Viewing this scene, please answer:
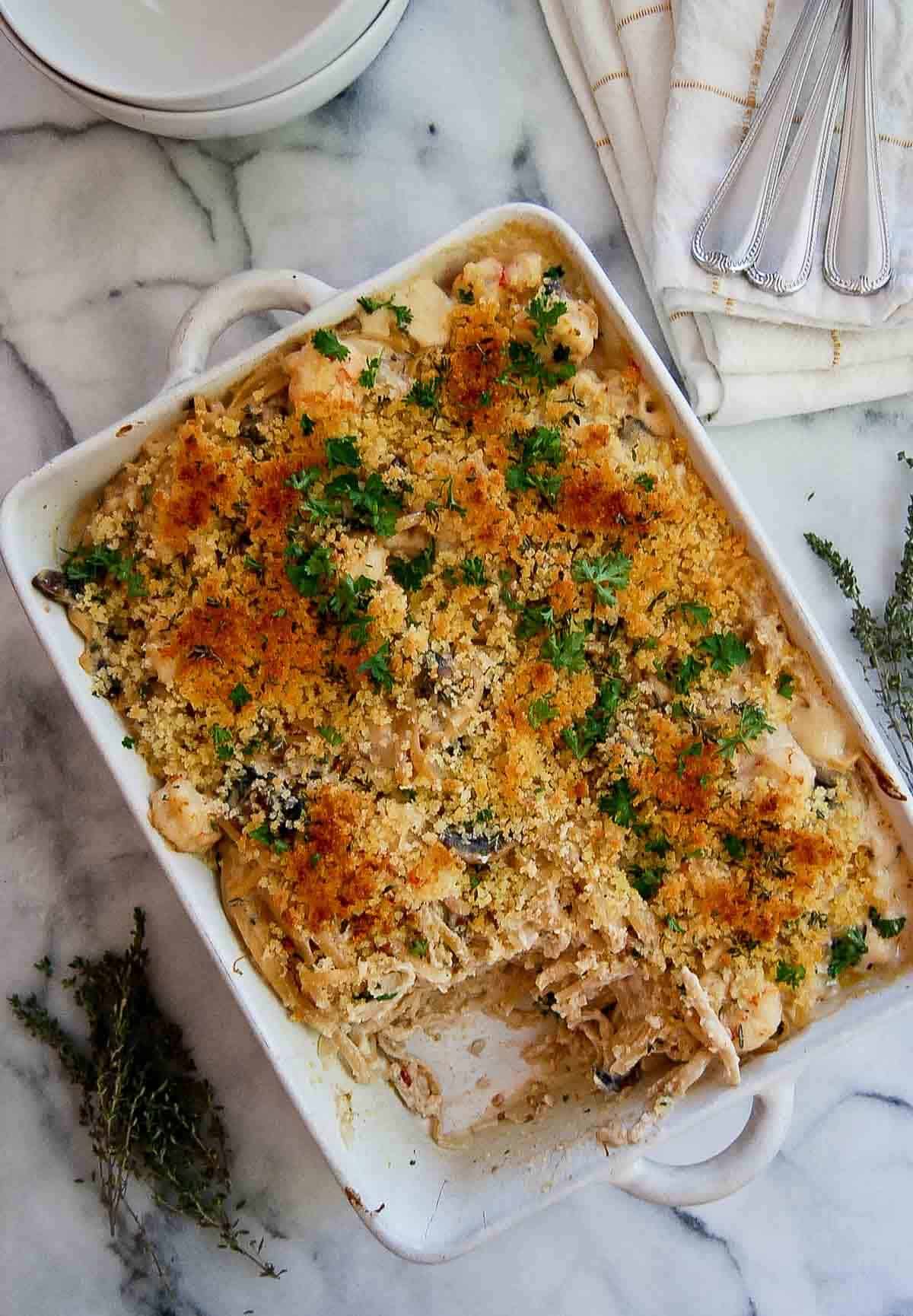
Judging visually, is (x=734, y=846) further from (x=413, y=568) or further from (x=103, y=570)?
(x=103, y=570)

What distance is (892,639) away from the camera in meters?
2.16

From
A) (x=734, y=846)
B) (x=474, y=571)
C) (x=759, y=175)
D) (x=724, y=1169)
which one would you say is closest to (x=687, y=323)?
(x=759, y=175)

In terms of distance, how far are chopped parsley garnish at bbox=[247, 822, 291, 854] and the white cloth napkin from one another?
1.06 m

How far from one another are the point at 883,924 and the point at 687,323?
3.54ft

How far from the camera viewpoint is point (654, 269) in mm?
2082

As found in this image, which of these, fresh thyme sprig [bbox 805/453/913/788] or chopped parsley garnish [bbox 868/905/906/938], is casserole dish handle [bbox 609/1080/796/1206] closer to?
chopped parsley garnish [bbox 868/905/906/938]

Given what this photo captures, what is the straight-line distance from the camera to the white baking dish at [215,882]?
181 centimetres

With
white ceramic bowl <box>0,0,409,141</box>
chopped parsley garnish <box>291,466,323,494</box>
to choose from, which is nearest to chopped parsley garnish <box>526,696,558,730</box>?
chopped parsley garnish <box>291,466,323,494</box>

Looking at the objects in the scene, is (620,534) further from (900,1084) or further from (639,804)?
(900,1084)

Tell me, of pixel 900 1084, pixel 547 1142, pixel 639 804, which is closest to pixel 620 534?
pixel 639 804

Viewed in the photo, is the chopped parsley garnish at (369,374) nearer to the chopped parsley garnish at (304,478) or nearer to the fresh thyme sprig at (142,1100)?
the chopped parsley garnish at (304,478)

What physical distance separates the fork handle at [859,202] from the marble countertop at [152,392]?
0.27 meters

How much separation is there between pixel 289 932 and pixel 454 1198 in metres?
0.53

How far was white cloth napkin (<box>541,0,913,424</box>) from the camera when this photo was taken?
212 centimetres
